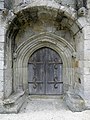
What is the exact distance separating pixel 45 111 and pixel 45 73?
1.17 meters

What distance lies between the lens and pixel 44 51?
447cm

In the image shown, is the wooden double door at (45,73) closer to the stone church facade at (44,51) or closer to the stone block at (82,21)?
the stone church facade at (44,51)

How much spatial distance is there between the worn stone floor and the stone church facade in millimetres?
143

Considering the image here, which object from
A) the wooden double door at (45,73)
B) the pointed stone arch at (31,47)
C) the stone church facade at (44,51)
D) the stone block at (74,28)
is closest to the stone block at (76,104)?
the stone church facade at (44,51)

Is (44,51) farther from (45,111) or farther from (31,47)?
(45,111)

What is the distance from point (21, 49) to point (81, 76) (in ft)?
5.31

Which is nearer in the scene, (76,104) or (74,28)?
(76,104)

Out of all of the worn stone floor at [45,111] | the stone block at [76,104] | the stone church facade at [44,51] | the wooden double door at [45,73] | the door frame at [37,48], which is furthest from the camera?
the wooden double door at [45,73]

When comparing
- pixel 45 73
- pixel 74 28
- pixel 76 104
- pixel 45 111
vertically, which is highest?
pixel 74 28

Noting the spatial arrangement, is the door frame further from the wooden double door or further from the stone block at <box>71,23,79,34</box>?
the stone block at <box>71,23,79,34</box>

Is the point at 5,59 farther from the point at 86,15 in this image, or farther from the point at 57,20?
the point at 86,15

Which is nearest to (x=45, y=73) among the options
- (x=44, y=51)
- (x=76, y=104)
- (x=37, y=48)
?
(x=44, y=51)

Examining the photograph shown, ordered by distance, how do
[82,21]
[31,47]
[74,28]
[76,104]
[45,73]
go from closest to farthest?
[76,104], [82,21], [74,28], [31,47], [45,73]

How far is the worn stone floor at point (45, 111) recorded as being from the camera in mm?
3181
